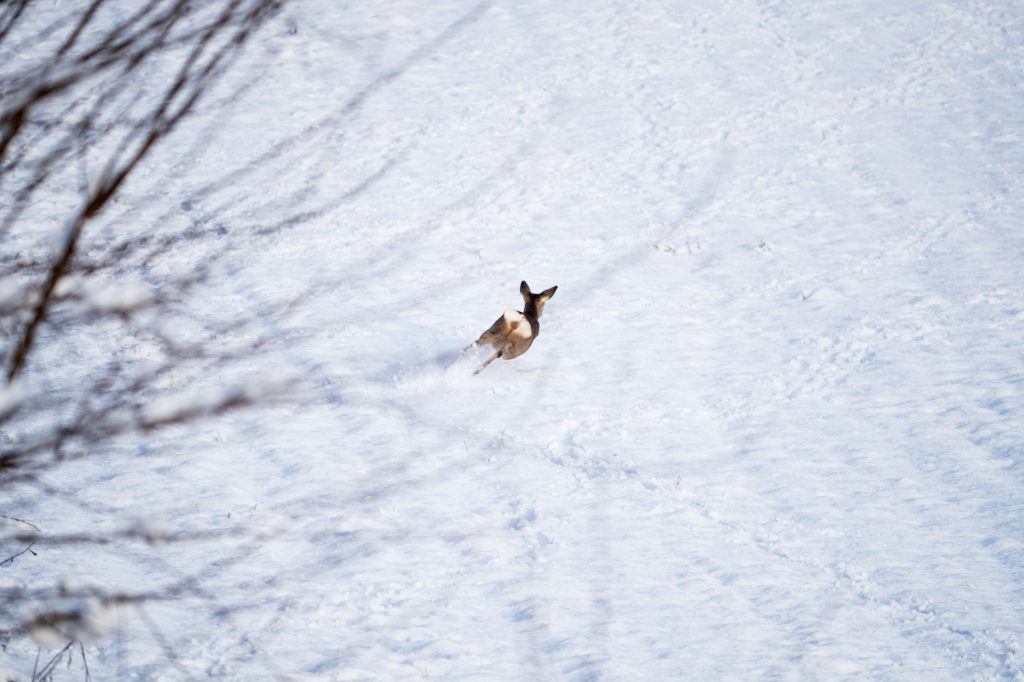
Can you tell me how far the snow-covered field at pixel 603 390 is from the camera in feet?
11.6

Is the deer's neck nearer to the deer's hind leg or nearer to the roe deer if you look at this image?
the roe deer

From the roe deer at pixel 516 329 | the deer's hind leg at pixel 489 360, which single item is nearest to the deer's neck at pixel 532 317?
the roe deer at pixel 516 329

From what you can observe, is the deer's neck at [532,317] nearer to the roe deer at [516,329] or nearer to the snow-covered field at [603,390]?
the roe deer at [516,329]

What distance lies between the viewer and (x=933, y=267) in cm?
680

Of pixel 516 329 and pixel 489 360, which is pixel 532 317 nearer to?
pixel 516 329

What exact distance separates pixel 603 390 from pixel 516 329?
2.52ft

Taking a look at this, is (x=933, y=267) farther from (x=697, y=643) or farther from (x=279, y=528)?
(x=279, y=528)

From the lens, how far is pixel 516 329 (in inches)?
209

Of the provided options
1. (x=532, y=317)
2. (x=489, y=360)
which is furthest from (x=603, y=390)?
A: (x=489, y=360)

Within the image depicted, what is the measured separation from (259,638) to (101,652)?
2.03ft

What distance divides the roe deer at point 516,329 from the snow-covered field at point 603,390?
0.23 m

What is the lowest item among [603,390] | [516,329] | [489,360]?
[603,390]

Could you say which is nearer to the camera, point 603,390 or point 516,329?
point 516,329

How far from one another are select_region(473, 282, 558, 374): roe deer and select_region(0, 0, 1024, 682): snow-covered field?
0.75 feet
